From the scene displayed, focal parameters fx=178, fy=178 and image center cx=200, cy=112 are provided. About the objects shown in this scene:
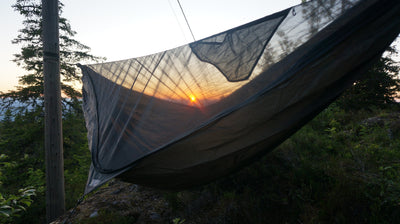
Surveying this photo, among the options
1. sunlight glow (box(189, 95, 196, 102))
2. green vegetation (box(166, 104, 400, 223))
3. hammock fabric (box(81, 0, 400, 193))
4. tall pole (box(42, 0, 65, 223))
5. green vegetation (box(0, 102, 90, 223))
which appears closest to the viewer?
hammock fabric (box(81, 0, 400, 193))

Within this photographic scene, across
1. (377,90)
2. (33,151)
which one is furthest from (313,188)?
(33,151)

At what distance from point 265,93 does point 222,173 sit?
720 mm

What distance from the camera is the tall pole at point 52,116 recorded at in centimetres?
190

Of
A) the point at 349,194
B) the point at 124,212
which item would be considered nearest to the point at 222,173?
the point at 349,194

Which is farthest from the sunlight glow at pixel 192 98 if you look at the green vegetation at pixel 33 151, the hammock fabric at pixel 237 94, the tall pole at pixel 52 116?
the green vegetation at pixel 33 151

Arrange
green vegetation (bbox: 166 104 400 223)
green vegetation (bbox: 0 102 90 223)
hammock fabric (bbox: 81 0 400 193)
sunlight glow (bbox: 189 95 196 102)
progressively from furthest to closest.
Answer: green vegetation (bbox: 0 102 90 223) < sunlight glow (bbox: 189 95 196 102) < green vegetation (bbox: 166 104 400 223) < hammock fabric (bbox: 81 0 400 193)

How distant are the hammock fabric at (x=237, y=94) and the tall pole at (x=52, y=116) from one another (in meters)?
0.55

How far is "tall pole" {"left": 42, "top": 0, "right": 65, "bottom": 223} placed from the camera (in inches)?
74.8

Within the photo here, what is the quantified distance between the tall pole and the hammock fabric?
547 millimetres

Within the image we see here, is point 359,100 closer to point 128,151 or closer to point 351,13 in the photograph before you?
point 351,13

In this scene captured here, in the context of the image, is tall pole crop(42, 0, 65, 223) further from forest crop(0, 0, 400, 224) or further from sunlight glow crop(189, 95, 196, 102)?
sunlight glow crop(189, 95, 196, 102)

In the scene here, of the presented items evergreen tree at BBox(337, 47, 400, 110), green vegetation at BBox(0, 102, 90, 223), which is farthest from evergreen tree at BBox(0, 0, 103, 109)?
evergreen tree at BBox(337, 47, 400, 110)

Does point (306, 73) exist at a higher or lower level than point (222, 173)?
higher

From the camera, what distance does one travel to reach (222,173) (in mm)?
1438
